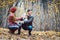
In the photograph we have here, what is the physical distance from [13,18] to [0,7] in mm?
307

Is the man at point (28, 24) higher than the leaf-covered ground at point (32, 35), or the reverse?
the man at point (28, 24)

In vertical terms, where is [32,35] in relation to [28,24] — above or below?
below

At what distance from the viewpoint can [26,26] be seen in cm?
525

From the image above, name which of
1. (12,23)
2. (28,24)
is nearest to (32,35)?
(28,24)

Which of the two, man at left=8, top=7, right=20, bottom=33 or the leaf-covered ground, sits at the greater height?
man at left=8, top=7, right=20, bottom=33

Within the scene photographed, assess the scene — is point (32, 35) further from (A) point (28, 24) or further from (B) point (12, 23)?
(B) point (12, 23)

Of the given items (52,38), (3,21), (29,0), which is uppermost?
(29,0)

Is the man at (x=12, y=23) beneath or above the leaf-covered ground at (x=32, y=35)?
above

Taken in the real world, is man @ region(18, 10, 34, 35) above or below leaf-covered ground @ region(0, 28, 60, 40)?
above

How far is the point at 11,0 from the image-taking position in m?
5.29

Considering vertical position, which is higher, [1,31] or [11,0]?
[11,0]

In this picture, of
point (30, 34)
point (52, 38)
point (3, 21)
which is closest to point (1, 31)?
point (3, 21)

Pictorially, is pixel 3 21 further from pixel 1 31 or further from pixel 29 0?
pixel 29 0

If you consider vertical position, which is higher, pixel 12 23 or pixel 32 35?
pixel 12 23
